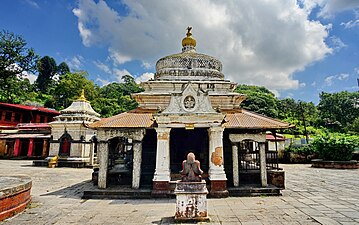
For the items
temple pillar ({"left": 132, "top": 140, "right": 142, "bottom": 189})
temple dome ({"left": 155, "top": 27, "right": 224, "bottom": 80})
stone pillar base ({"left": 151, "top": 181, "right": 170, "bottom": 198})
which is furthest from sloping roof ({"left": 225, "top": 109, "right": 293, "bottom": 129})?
temple pillar ({"left": 132, "top": 140, "right": 142, "bottom": 189})

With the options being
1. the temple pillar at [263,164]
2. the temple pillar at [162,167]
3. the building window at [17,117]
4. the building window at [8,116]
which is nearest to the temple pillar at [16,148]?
the building window at [8,116]

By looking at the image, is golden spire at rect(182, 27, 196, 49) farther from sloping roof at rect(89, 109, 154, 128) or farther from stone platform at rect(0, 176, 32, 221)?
stone platform at rect(0, 176, 32, 221)

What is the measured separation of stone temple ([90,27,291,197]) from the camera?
960 cm

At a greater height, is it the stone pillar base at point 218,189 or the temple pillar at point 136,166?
the temple pillar at point 136,166

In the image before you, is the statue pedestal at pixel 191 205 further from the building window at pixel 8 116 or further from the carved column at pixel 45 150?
the building window at pixel 8 116

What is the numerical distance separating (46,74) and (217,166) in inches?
3174

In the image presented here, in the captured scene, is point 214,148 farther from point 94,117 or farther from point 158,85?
point 94,117

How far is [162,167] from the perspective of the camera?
949cm

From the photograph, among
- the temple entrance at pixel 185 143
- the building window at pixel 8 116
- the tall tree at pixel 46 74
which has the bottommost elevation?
the temple entrance at pixel 185 143

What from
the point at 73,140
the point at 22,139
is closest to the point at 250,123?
the point at 73,140

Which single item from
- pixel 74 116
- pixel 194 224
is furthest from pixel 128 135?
pixel 74 116

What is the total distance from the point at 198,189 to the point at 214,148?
3254 millimetres

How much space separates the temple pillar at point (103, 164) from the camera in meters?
9.99

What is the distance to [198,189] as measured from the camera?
259 inches
